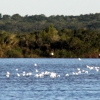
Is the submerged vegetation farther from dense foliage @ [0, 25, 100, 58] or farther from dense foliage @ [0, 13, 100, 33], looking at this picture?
dense foliage @ [0, 13, 100, 33]

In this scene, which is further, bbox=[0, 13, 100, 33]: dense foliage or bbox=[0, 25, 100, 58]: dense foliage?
bbox=[0, 13, 100, 33]: dense foliage

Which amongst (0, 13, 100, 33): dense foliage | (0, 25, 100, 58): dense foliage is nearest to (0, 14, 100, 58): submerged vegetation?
(0, 25, 100, 58): dense foliage

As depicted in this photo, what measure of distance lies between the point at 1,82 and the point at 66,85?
3.89 m

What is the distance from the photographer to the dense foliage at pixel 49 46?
83.2m

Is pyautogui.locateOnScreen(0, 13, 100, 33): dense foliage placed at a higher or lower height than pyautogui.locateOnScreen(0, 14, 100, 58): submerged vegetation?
higher

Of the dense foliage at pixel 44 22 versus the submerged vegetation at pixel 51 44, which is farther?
the dense foliage at pixel 44 22

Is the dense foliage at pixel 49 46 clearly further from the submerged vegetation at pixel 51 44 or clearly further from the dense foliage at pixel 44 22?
the dense foliage at pixel 44 22

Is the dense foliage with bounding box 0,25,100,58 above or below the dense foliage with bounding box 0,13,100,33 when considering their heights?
below

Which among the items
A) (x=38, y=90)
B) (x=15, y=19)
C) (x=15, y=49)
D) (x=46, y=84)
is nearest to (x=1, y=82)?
(x=46, y=84)

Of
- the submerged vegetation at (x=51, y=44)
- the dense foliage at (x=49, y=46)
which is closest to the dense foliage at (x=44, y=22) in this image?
the submerged vegetation at (x=51, y=44)

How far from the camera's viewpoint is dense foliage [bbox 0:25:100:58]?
83250 mm

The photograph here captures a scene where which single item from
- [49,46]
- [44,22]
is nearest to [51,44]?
[49,46]

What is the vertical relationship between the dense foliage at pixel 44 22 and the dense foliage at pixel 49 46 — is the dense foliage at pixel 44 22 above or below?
above

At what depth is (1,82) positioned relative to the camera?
3412 cm
